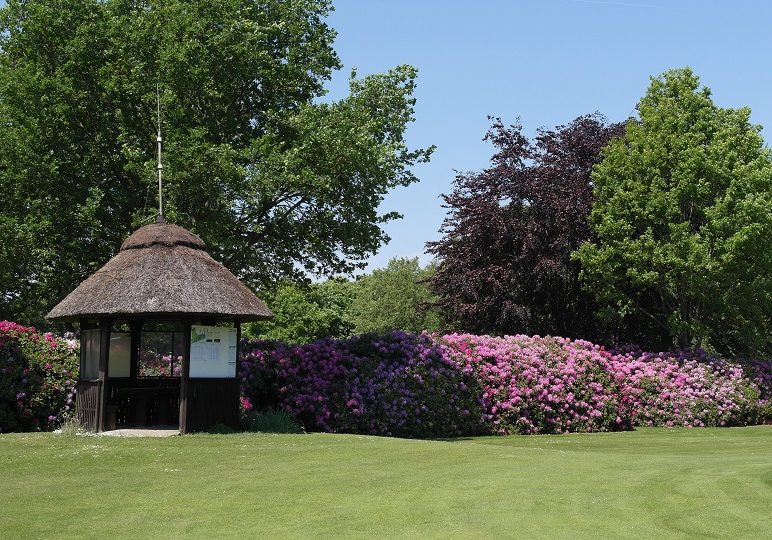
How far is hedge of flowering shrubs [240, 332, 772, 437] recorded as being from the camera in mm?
24781

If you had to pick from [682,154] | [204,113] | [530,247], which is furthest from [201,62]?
[682,154]

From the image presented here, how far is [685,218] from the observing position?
34.6 metres

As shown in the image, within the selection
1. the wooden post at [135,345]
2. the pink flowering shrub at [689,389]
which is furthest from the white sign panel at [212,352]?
the pink flowering shrub at [689,389]

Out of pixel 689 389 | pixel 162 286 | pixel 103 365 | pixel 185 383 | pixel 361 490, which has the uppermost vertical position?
pixel 162 286

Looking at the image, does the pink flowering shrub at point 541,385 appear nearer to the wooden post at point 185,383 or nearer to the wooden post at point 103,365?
the wooden post at point 185,383

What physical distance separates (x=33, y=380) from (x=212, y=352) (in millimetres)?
4765

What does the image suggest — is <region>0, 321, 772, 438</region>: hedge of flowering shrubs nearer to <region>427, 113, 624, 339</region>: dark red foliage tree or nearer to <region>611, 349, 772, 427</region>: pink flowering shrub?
<region>611, 349, 772, 427</region>: pink flowering shrub

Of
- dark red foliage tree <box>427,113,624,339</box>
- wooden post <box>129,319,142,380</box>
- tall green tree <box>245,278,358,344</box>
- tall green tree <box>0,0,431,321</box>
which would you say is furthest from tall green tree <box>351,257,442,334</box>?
wooden post <box>129,319,142,380</box>

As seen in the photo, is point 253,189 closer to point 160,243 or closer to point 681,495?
point 160,243

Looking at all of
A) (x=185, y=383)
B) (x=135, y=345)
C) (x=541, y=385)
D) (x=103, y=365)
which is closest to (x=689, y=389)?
(x=541, y=385)

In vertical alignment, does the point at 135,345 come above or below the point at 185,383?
above

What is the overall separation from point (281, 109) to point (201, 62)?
3.55m

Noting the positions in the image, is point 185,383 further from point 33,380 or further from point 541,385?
point 541,385

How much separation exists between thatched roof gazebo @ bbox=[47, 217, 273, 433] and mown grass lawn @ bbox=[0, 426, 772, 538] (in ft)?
6.41
